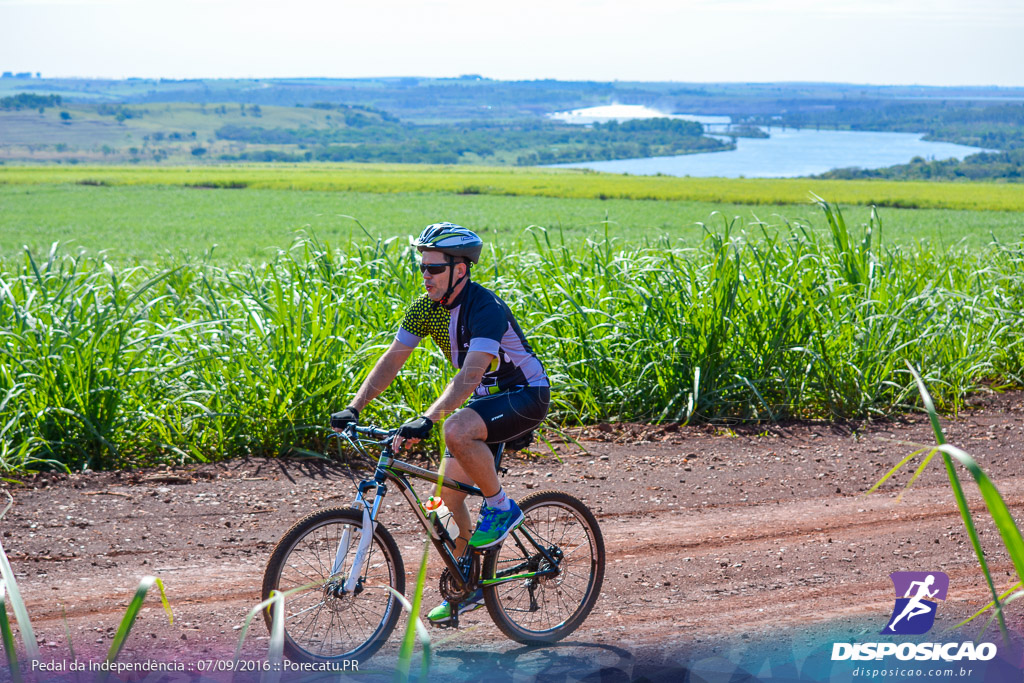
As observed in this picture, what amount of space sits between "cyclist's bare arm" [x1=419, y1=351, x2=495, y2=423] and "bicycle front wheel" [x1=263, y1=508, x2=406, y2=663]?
1.72 feet

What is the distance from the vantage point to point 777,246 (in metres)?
8.68

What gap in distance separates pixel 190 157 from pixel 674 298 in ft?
572

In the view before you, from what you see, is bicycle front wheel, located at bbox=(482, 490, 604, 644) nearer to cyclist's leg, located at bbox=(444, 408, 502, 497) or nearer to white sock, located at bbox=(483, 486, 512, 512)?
white sock, located at bbox=(483, 486, 512, 512)

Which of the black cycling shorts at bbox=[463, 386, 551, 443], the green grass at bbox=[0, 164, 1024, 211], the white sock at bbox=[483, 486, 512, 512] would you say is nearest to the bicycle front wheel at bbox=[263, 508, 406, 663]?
the white sock at bbox=[483, 486, 512, 512]

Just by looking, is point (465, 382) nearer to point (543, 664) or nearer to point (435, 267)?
point (435, 267)

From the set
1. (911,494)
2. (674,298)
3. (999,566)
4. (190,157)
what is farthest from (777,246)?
(190,157)

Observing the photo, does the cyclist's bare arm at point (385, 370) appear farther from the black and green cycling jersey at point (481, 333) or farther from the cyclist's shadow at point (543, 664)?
the cyclist's shadow at point (543, 664)

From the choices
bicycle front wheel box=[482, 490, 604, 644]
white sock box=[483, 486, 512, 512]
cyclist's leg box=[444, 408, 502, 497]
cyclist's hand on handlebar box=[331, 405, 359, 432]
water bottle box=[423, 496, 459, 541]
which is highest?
cyclist's hand on handlebar box=[331, 405, 359, 432]

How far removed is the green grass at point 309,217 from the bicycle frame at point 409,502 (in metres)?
26.3

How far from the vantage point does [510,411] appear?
3549 mm

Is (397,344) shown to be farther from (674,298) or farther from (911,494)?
(674,298)

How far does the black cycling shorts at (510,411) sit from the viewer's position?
11.5ft

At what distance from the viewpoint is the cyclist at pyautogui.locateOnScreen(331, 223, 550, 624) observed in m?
3.43

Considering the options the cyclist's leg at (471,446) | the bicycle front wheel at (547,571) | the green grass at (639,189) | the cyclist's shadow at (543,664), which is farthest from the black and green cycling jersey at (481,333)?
the green grass at (639,189)
